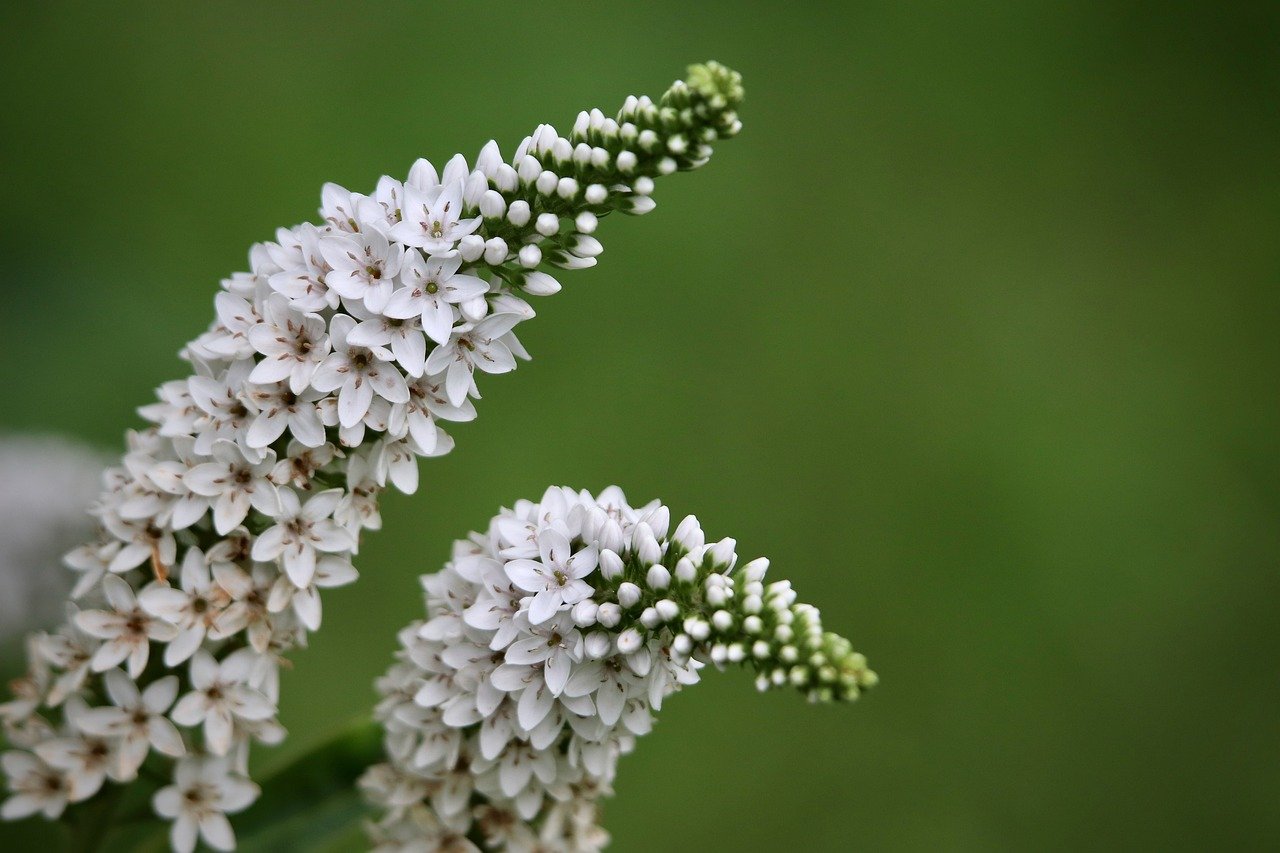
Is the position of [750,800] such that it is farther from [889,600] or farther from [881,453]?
[881,453]

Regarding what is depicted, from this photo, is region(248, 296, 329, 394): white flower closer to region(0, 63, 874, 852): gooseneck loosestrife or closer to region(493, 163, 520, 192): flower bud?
region(0, 63, 874, 852): gooseneck loosestrife

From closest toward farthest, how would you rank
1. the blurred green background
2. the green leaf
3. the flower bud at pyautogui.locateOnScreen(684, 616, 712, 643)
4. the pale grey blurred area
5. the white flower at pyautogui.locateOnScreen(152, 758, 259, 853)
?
the flower bud at pyautogui.locateOnScreen(684, 616, 712, 643) < the white flower at pyautogui.locateOnScreen(152, 758, 259, 853) < the green leaf < the pale grey blurred area < the blurred green background

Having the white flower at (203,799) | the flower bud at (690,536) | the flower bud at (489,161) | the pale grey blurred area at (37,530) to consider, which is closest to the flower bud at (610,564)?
the flower bud at (690,536)

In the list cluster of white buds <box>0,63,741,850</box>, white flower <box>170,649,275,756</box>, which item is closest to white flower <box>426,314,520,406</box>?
cluster of white buds <box>0,63,741,850</box>

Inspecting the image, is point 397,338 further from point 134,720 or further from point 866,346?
point 866,346

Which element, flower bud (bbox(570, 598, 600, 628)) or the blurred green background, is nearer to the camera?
flower bud (bbox(570, 598, 600, 628))

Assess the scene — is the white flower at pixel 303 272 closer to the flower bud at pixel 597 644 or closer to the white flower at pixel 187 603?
the white flower at pixel 187 603

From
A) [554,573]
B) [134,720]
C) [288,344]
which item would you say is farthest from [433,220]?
[134,720]
